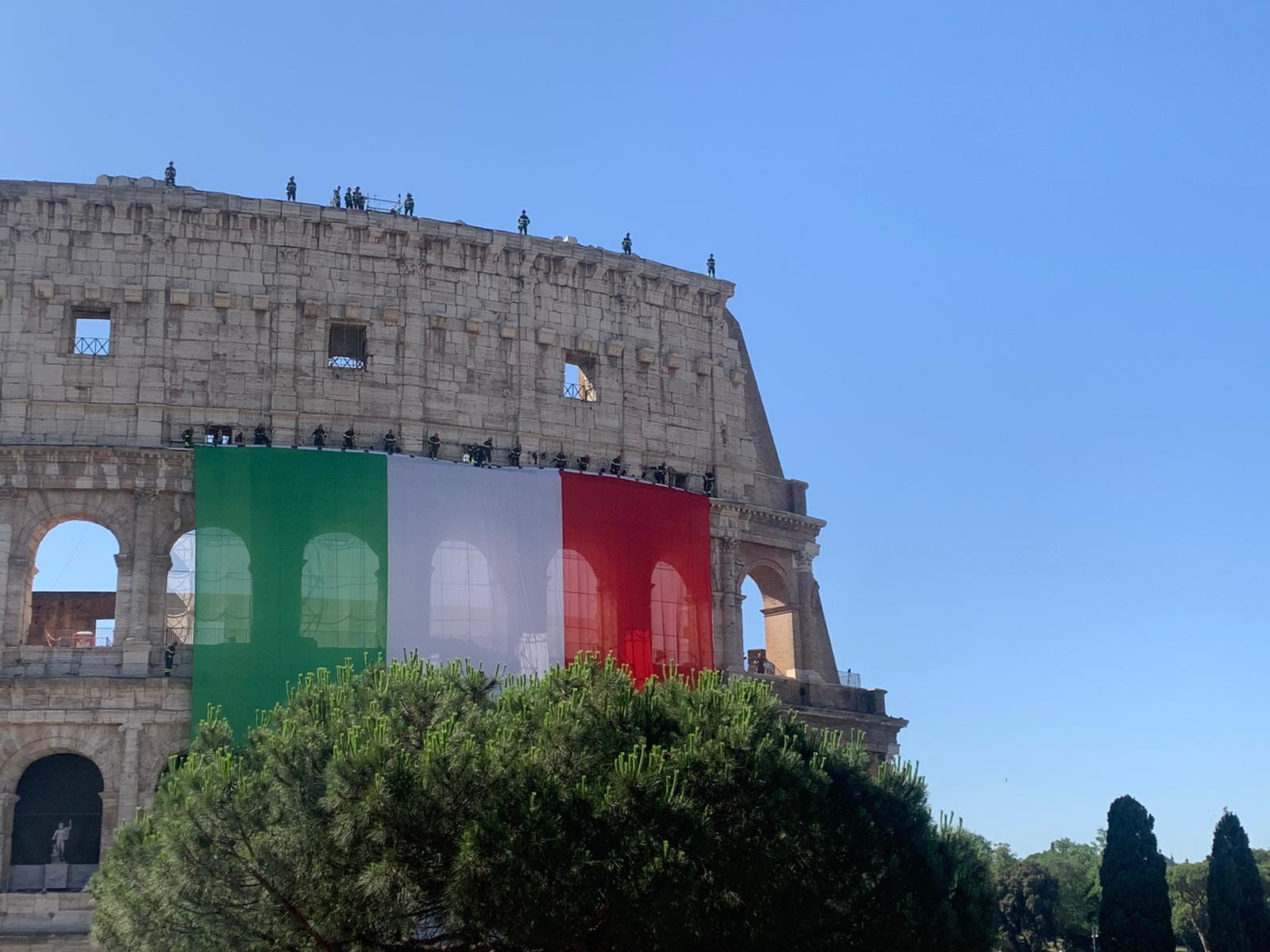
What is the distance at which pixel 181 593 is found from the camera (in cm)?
2827

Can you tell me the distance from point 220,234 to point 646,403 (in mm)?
9023

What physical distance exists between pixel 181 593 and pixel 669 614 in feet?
30.1

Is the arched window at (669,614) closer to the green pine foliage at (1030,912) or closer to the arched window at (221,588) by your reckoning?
the arched window at (221,588)

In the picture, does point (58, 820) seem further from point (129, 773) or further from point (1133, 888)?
point (1133, 888)

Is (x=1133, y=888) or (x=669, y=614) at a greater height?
(x=669, y=614)

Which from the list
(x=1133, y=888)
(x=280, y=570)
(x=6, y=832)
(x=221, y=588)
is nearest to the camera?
(x=6, y=832)

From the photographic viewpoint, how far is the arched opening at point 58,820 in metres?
26.6

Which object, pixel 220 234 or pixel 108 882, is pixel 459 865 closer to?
pixel 108 882

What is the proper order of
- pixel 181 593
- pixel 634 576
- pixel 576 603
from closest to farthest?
pixel 181 593 → pixel 576 603 → pixel 634 576

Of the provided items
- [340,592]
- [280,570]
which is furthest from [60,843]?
[340,592]

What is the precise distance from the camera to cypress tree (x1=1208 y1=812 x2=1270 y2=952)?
36531 millimetres

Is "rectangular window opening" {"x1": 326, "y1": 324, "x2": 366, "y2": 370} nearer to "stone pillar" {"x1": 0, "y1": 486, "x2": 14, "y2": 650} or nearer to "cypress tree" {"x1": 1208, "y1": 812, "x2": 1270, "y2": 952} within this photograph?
"stone pillar" {"x1": 0, "y1": 486, "x2": 14, "y2": 650}

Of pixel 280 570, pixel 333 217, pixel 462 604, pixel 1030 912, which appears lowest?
pixel 1030 912

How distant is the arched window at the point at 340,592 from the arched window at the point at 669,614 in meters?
5.52
